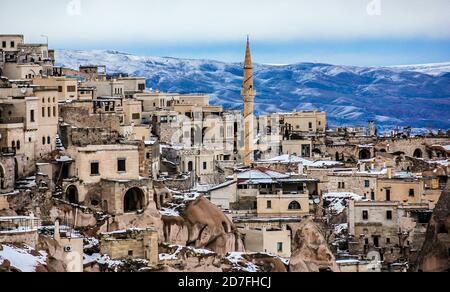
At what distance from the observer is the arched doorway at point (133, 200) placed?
27656 mm

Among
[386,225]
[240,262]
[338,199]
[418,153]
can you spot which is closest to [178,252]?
[240,262]

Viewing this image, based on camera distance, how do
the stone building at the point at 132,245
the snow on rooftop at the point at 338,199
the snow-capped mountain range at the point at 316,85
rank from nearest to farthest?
the stone building at the point at 132,245, the snow on rooftop at the point at 338,199, the snow-capped mountain range at the point at 316,85

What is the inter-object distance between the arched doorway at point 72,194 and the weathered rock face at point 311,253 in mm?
4161

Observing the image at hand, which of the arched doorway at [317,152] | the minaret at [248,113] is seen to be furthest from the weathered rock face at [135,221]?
the arched doorway at [317,152]

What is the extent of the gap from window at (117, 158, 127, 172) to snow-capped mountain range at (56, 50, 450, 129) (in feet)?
82.4

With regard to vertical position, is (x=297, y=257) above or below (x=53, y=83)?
below

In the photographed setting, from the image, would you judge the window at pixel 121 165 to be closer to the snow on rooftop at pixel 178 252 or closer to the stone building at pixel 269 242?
the stone building at pixel 269 242

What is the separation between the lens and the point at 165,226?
26.5 m

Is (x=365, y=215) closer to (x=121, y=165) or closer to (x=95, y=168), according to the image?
(x=121, y=165)

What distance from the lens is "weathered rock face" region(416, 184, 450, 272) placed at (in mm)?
26359

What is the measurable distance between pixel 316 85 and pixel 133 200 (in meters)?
63.9
